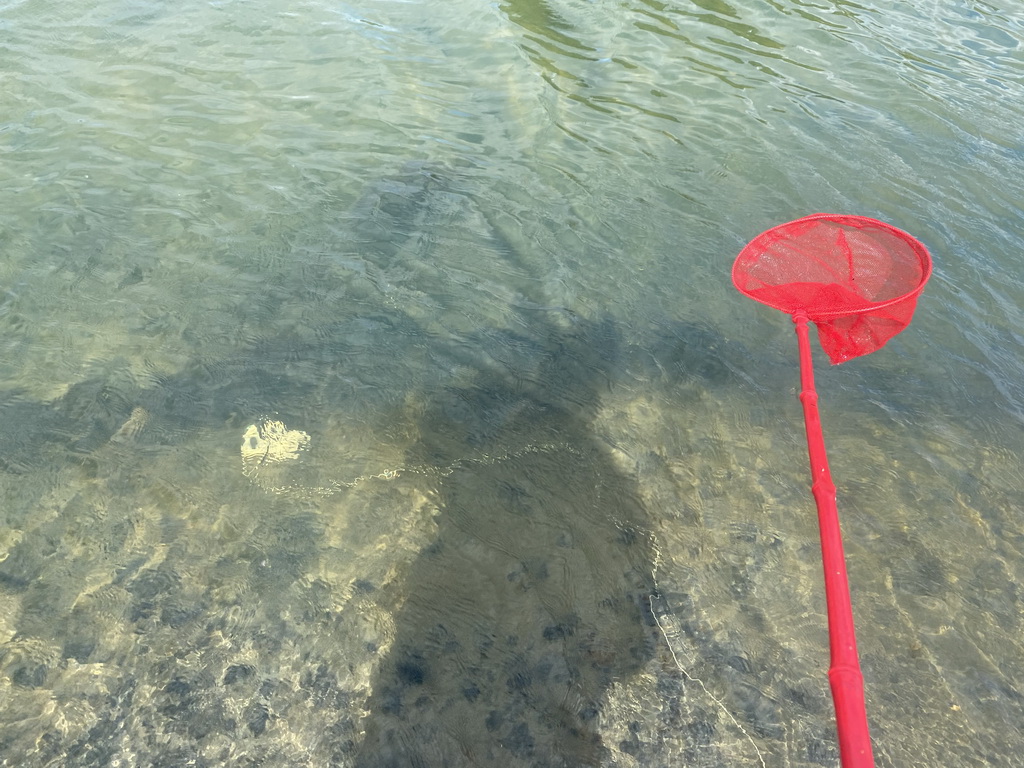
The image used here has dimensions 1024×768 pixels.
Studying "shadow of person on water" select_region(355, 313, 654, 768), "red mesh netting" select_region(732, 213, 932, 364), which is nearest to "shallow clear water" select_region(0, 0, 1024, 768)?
"shadow of person on water" select_region(355, 313, 654, 768)

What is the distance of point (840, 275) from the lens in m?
4.93

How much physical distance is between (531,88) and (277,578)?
6.19 metres

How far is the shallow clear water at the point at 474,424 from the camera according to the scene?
11.0 ft

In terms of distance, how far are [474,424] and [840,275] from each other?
101 inches

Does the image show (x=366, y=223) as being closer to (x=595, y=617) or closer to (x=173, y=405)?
(x=173, y=405)

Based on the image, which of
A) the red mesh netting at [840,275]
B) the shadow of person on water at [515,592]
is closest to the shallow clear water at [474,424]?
the shadow of person on water at [515,592]

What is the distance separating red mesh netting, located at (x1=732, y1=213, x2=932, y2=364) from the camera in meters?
4.63

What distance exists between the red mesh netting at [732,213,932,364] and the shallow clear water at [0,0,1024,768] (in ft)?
1.76

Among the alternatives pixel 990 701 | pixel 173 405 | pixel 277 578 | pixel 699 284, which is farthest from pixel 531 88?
pixel 990 701

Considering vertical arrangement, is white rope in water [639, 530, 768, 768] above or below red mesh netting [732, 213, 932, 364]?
below

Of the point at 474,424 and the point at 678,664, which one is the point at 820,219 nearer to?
the point at 474,424

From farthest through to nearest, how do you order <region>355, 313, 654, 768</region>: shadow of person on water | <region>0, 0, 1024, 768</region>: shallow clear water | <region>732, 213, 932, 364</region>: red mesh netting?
<region>732, 213, 932, 364</region>: red mesh netting, <region>0, 0, 1024, 768</region>: shallow clear water, <region>355, 313, 654, 768</region>: shadow of person on water

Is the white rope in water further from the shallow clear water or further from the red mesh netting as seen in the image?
the red mesh netting

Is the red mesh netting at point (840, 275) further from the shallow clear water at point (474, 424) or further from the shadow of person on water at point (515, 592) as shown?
the shadow of person on water at point (515, 592)
